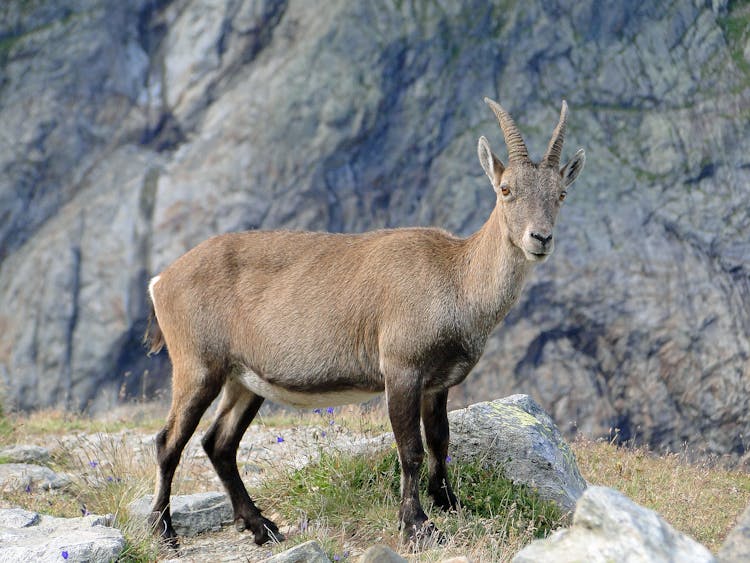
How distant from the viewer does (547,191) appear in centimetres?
670

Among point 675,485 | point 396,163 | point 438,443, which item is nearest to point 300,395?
point 438,443

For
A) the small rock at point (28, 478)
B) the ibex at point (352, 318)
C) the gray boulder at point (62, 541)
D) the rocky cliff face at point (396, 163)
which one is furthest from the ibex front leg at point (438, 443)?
the rocky cliff face at point (396, 163)

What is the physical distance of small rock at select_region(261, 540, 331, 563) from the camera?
5.53m

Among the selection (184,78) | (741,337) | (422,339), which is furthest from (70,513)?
(184,78)

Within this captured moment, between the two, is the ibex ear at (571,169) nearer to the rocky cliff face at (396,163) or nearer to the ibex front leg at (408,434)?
the ibex front leg at (408,434)

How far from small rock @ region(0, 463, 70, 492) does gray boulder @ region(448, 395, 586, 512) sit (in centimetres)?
356

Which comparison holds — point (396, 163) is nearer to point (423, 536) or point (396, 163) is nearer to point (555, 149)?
point (555, 149)

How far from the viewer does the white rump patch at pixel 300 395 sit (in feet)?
23.0

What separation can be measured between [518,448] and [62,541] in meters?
3.36

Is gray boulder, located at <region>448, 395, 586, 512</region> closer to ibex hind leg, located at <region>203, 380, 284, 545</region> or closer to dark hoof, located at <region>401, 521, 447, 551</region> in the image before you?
dark hoof, located at <region>401, 521, 447, 551</region>

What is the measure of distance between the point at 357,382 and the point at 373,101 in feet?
65.9

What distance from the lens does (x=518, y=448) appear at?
7277mm

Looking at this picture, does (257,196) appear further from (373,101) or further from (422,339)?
(422,339)

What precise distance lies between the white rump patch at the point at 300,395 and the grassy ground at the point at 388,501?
44cm
